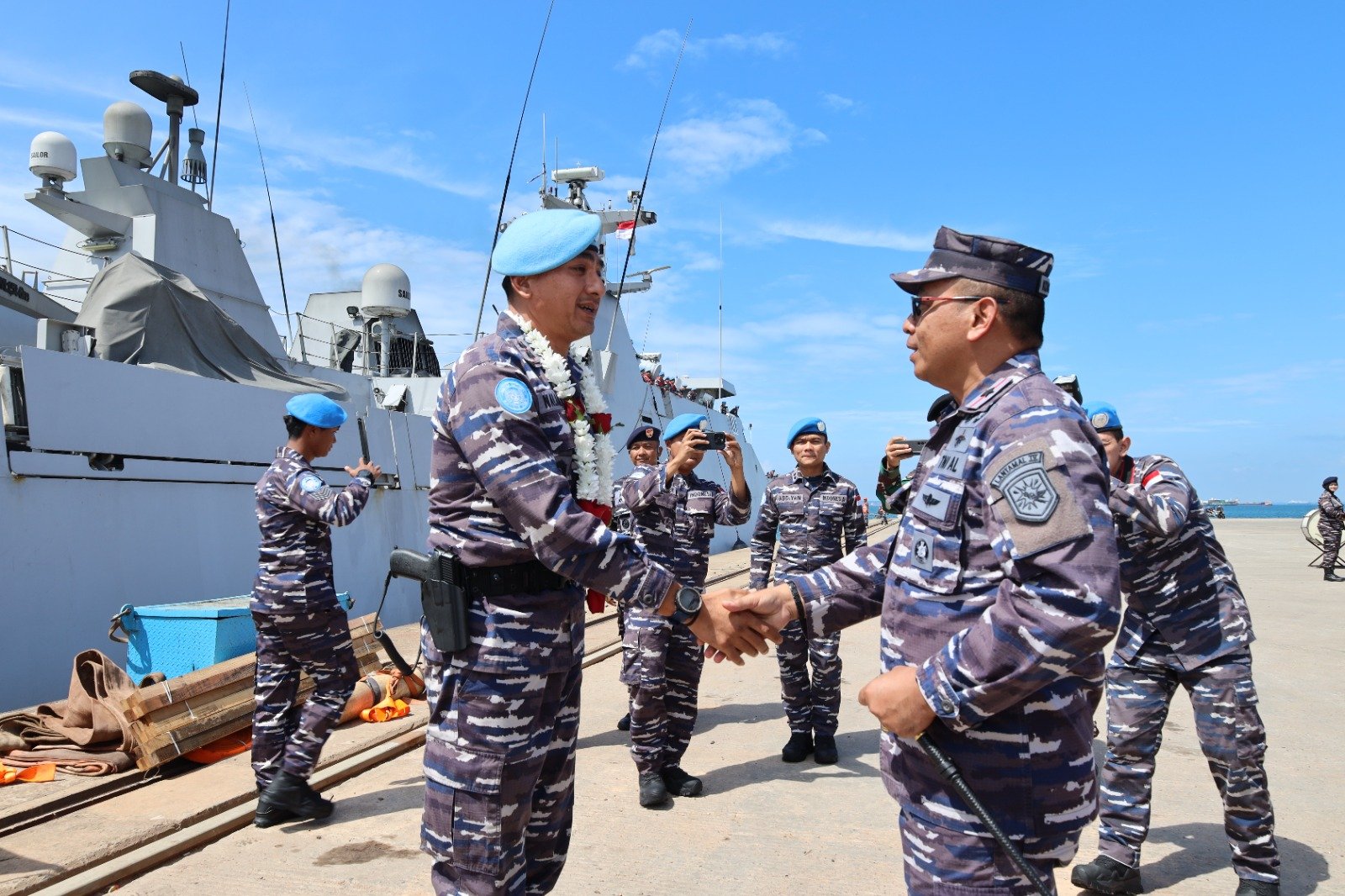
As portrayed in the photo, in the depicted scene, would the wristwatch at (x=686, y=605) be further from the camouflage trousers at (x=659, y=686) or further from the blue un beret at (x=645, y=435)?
the blue un beret at (x=645, y=435)

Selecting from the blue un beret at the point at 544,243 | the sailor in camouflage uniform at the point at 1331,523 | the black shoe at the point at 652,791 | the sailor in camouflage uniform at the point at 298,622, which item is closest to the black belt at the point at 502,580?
the blue un beret at the point at 544,243

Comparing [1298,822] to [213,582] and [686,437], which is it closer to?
[686,437]

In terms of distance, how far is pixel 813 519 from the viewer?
5.77 metres

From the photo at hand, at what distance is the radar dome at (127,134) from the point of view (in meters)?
11.6

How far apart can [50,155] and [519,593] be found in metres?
12.1

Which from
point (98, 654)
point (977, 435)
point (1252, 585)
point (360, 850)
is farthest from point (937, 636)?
point (1252, 585)

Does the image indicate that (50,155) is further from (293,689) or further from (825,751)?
(825,751)

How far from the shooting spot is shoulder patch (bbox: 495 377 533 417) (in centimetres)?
214

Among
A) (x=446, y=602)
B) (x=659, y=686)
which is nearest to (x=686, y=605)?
(x=446, y=602)

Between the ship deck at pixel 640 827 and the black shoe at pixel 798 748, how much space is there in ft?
0.22

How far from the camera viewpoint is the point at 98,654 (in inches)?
207

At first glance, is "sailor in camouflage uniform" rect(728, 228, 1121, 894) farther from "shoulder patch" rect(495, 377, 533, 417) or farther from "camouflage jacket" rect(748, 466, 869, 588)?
"camouflage jacket" rect(748, 466, 869, 588)

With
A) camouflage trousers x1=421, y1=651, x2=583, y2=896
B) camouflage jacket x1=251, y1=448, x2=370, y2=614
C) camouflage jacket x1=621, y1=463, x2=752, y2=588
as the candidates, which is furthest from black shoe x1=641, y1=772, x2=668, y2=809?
camouflage trousers x1=421, y1=651, x2=583, y2=896

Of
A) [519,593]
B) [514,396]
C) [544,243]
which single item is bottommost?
[519,593]
